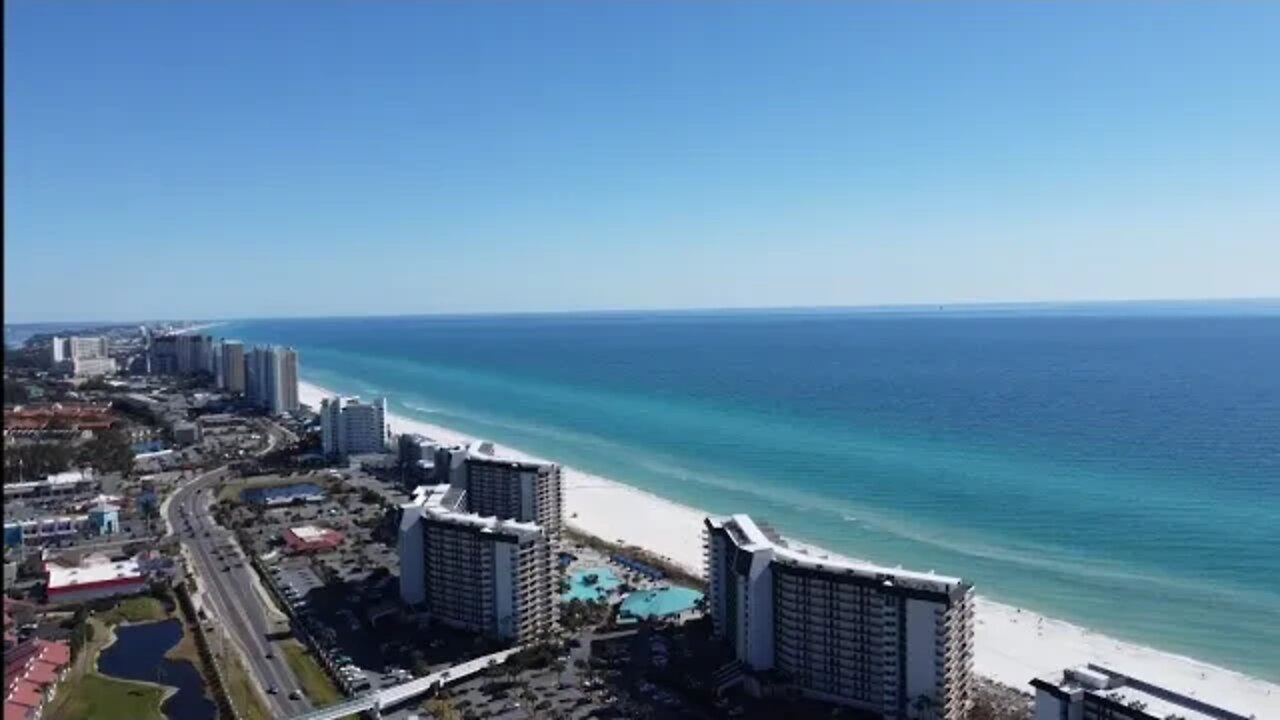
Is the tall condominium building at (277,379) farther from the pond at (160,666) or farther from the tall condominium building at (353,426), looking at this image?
the pond at (160,666)

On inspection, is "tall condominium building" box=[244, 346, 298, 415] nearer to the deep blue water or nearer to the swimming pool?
the deep blue water

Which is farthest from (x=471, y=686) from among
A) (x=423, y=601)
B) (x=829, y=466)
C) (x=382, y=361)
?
(x=382, y=361)

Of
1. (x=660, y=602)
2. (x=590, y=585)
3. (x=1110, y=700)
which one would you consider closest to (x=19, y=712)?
(x=590, y=585)

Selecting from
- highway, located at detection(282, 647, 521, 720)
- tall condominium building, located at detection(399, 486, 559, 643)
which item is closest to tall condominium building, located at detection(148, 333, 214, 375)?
tall condominium building, located at detection(399, 486, 559, 643)

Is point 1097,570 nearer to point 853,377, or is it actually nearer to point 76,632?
point 76,632

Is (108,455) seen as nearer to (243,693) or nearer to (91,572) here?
(91,572)
